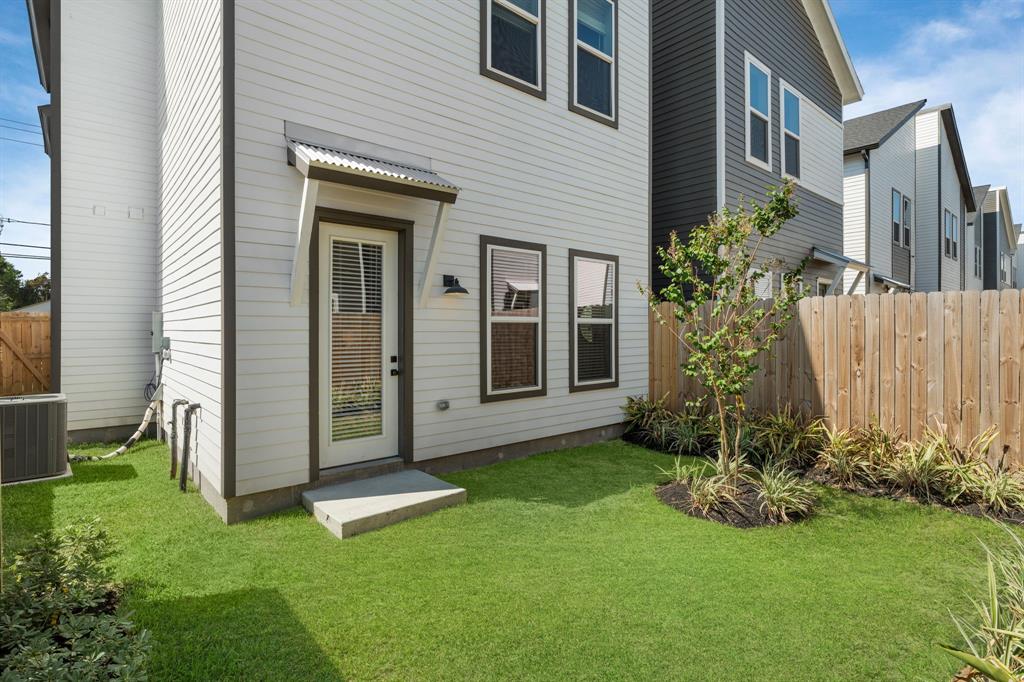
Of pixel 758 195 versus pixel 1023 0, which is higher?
pixel 1023 0

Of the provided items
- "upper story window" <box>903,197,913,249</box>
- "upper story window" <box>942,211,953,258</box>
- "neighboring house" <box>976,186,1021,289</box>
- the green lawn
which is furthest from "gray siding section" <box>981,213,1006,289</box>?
the green lawn

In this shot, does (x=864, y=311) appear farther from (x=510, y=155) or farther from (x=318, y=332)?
(x=318, y=332)

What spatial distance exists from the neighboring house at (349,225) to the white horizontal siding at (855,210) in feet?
25.6

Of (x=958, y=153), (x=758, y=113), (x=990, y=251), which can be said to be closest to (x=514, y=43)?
(x=758, y=113)

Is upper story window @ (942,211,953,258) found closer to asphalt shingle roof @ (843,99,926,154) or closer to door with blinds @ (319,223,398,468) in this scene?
asphalt shingle roof @ (843,99,926,154)

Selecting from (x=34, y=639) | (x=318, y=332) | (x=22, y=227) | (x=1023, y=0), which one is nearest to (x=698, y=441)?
(x=318, y=332)

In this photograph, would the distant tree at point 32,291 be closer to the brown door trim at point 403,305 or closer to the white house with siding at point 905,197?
the brown door trim at point 403,305

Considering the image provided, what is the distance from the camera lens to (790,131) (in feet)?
34.2

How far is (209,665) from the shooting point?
7.82 feet

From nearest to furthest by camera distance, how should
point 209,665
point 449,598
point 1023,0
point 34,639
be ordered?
point 34,639
point 209,665
point 449,598
point 1023,0

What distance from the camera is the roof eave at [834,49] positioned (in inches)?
428

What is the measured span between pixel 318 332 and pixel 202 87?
8.15 ft

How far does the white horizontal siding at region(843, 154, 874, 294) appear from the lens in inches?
559

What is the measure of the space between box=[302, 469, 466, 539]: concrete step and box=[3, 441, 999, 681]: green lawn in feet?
0.37
